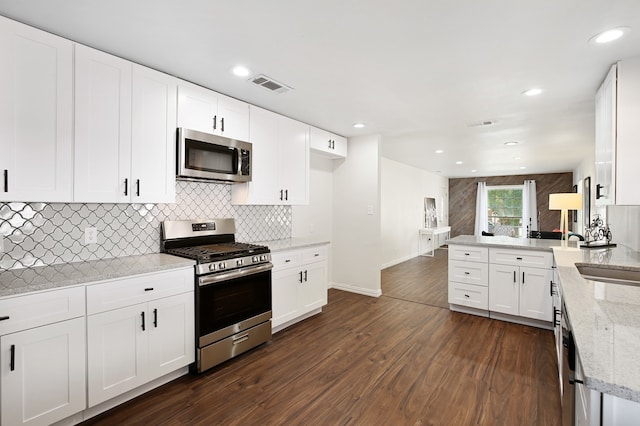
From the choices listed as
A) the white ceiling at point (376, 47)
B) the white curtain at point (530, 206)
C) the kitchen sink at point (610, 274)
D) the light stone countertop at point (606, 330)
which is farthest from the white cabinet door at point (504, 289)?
the white curtain at point (530, 206)

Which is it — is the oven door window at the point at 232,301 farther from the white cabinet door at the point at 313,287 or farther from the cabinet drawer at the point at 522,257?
the cabinet drawer at the point at 522,257

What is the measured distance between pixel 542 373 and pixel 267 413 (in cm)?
226

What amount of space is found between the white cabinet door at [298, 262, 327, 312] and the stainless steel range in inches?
24.3

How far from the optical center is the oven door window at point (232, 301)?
252cm

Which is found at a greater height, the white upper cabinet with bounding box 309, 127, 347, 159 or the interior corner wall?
the white upper cabinet with bounding box 309, 127, 347, 159

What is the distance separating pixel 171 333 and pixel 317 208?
9.64 feet

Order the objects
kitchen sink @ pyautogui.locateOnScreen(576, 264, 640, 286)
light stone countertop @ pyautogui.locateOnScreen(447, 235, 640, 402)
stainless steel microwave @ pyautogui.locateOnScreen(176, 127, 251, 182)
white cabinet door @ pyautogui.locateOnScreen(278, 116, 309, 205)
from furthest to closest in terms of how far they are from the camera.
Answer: white cabinet door @ pyautogui.locateOnScreen(278, 116, 309, 205) → stainless steel microwave @ pyautogui.locateOnScreen(176, 127, 251, 182) → kitchen sink @ pyautogui.locateOnScreen(576, 264, 640, 286) → light stone countertop @ pyautogui.locateOnScreen(447, 235, 640, 402)

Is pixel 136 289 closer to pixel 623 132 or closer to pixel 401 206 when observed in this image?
pixel 623 132

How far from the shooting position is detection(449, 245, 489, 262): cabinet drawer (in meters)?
3.84

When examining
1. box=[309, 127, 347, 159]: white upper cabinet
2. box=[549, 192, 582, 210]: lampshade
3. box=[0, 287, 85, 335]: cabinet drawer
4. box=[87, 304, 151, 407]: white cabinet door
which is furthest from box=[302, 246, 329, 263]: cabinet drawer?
box=[549, 192, 582, 210]: lampshade

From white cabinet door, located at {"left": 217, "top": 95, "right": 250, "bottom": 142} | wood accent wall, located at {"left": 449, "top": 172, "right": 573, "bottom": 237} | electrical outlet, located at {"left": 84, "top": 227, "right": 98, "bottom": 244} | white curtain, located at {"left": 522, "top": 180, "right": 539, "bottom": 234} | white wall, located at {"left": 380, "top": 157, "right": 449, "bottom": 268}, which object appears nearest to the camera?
electrical outlet, located at {"left": 84, "top": 227, "right": 98, "bottom": 244}

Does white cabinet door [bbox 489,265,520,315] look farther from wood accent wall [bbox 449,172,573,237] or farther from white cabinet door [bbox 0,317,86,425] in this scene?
wood accent wall [bbox 449,172,573,237]

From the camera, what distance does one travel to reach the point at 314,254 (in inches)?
148

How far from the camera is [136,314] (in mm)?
2143
